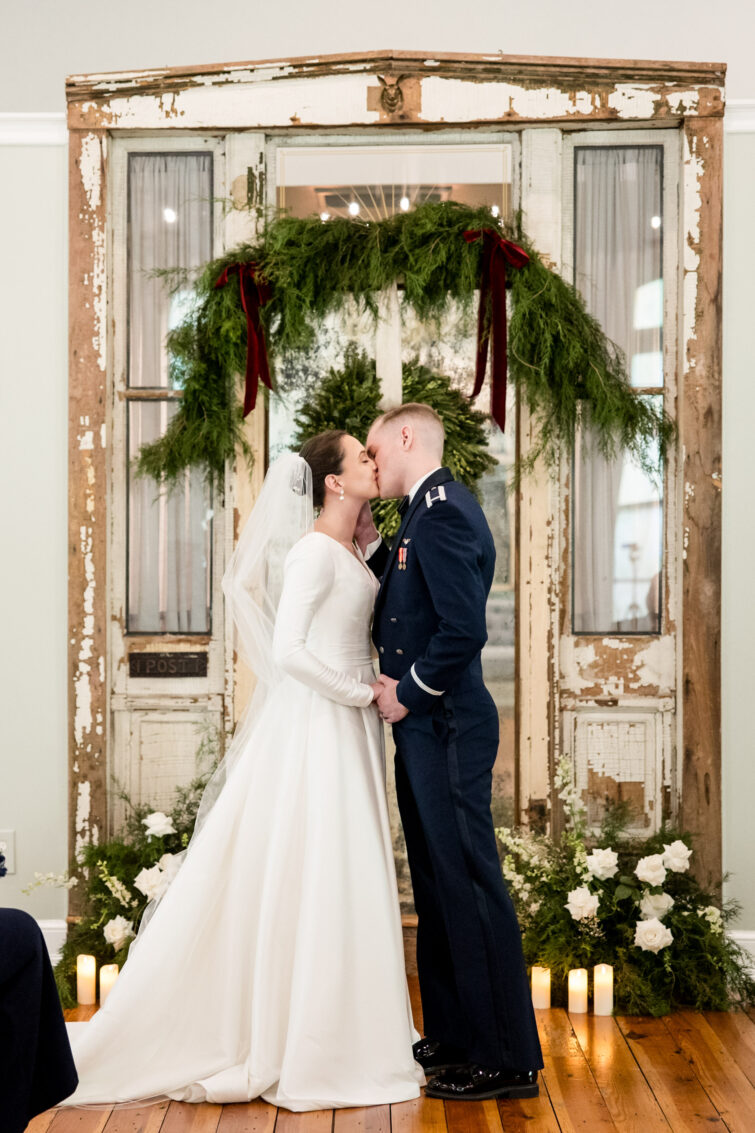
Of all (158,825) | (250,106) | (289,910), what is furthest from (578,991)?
(250,106)

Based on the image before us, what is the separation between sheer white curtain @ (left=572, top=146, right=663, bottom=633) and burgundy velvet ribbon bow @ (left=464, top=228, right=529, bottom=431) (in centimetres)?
32

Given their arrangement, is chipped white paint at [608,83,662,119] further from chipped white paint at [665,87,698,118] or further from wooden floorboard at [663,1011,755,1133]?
wooden floorboard at [663,1011,755,1133]

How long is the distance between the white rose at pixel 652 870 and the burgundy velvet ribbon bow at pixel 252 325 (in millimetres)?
2099

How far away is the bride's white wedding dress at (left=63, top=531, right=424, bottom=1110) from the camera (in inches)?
103

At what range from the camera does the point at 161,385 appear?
3.78 m

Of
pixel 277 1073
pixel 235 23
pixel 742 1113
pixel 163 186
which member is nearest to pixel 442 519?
pixel 277 1073

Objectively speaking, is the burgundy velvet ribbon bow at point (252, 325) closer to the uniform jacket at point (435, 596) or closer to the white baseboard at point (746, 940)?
the uniform jacket at point (435, 596)

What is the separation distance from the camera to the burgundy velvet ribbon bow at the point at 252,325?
11.9 feet

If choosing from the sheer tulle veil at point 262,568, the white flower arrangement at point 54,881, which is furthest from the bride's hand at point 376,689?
the white flower arrangement at point 54,881

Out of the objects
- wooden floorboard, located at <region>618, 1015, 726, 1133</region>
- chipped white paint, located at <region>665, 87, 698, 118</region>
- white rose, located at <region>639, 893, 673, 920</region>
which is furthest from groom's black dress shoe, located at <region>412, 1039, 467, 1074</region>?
chipped white paint, located at <region>665, 87, 698, 118</region>

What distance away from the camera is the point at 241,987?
2.68 metres

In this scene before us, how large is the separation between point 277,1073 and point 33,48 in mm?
3930

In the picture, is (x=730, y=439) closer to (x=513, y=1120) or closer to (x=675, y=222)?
(x=675, y=222)

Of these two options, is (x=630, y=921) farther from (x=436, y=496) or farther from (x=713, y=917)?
(x=436, y=496)
